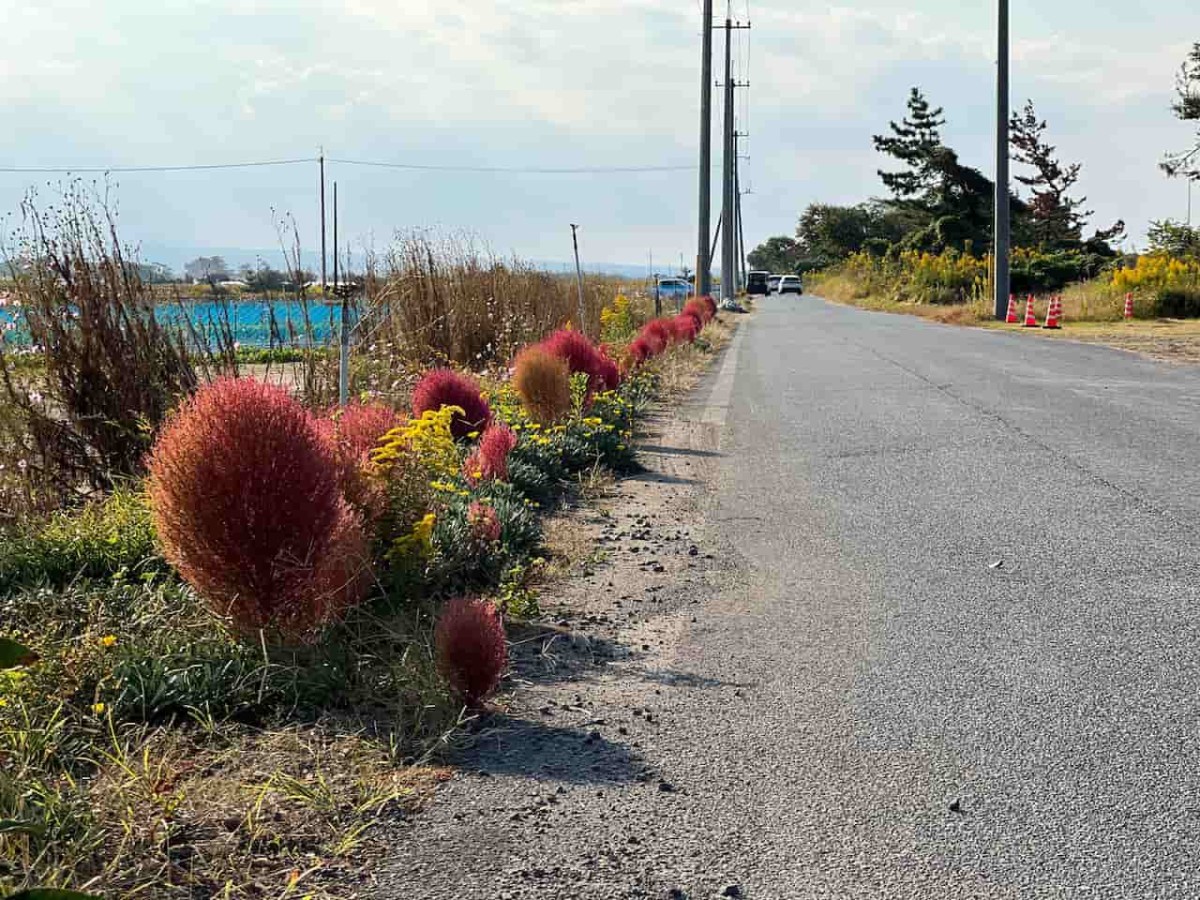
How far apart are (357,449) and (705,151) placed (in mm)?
36317

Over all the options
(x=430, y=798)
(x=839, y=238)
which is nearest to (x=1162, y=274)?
(x=430, y=798)

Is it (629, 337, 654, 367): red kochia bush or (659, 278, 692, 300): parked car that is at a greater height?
(659, 278, 692, 300): parked car

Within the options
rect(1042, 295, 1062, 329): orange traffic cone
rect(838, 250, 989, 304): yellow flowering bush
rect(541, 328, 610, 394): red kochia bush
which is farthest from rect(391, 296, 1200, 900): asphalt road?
rect(838, 250, 989, 304): yellow flowering bush

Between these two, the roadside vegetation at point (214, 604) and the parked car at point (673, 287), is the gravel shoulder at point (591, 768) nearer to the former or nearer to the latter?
the roadside vegetation at point (214, 604)

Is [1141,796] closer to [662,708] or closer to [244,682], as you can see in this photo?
[662,708]

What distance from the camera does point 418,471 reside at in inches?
236

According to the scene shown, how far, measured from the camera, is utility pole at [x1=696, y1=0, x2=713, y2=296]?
131 feet

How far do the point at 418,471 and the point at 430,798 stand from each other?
2.45 m

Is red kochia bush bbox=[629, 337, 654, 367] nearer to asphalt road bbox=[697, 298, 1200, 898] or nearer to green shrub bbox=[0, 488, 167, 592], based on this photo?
asphalt road bbox=[697, 298, 1200, 898]

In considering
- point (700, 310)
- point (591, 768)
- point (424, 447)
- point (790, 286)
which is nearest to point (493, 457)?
point (424, 447)

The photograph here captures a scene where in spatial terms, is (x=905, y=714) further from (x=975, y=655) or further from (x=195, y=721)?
(x=195, y=721)

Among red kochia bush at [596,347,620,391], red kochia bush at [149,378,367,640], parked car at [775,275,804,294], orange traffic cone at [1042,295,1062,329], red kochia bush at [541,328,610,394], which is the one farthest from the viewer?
parked car at [775,275,804,294]

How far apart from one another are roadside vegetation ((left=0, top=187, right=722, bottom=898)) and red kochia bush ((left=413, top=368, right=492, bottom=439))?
33.6 inches

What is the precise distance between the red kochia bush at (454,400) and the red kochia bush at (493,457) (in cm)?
85
